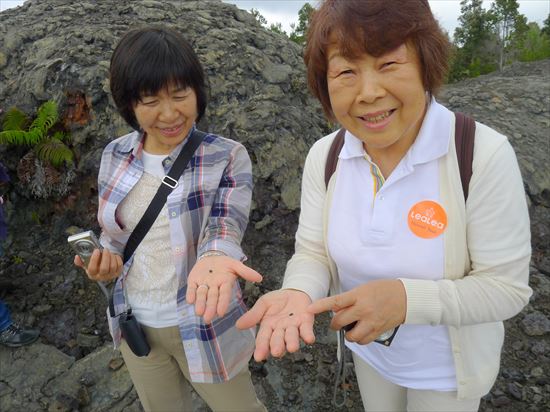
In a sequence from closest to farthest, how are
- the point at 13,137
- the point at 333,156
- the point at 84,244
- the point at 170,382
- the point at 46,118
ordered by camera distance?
1. the point at 333,156
2. the point at 84,244
3. the point at 170,382
4. the point at 13,137
5. the point at 46,118

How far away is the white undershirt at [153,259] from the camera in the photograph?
2078mm

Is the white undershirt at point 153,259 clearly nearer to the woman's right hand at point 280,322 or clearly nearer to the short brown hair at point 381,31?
the woman's right hand at point 280,322

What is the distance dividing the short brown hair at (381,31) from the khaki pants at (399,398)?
47.7 inches

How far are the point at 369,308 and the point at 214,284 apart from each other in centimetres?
59

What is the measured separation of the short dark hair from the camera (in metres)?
1.95

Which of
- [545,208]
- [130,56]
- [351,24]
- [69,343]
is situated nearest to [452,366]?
[351,24]

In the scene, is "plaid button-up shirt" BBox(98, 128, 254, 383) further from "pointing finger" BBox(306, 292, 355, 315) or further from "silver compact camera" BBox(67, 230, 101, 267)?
"pointing finger" BBox(306, 292, 355, 315)

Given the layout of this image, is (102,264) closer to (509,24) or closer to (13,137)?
(13,137)

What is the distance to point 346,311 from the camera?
4.46 feet

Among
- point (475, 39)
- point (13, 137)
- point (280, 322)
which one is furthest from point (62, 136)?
point (475, 39)

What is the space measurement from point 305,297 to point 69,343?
334cm

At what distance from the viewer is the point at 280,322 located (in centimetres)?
138

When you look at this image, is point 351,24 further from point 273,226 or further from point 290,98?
point 290,98

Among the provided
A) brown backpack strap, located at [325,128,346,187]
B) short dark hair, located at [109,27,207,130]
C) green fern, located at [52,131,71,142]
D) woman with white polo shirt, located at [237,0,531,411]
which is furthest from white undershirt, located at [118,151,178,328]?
green fern, located at [52,131,71,142]
